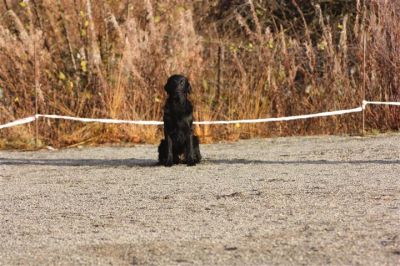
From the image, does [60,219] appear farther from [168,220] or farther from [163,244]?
[163,244]

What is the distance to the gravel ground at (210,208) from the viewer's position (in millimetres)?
6781

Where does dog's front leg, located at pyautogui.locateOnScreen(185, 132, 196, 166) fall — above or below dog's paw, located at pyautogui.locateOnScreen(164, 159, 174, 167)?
above

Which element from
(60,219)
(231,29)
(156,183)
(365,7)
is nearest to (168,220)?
(60,219)

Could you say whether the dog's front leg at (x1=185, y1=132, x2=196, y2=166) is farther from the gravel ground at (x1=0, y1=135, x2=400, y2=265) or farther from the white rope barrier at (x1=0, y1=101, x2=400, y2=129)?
the white rope barrier at (x1=0, y1=101, x2=400, y2=129)

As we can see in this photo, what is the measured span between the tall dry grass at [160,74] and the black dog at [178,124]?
393 centimetres

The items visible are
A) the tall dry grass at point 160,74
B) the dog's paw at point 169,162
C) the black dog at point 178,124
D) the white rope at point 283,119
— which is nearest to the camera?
the black dog at point 178,124

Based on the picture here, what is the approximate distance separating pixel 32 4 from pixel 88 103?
2143mm

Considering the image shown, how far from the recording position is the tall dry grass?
1630 cm

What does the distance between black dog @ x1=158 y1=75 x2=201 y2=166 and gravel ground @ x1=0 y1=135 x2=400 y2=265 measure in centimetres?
19

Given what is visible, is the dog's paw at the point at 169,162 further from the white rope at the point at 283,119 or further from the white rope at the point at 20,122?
the white rope at the point at 20,122

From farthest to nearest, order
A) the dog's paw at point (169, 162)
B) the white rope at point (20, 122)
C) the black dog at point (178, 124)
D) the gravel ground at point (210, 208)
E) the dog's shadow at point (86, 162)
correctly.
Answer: the white rope at point (20, 122), the dog's shadow at point (86, 162), the dog's paw at point (169, 162), the black dog at point (178, 124), the gravel ground at point (210, 208)

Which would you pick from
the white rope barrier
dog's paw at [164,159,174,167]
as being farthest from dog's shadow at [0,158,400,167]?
the white rope barrier

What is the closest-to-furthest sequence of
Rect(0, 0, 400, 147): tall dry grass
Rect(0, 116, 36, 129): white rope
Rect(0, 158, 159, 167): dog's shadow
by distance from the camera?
Rect(0, 158, 159, 167): dog's shadow → Rect(0, 116, 36, 129): white rope → Rect(0, 0, 400, 147): tall dry grass

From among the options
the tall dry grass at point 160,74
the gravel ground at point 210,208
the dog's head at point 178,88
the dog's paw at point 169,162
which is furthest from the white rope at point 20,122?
the dog's head at point 178,88
